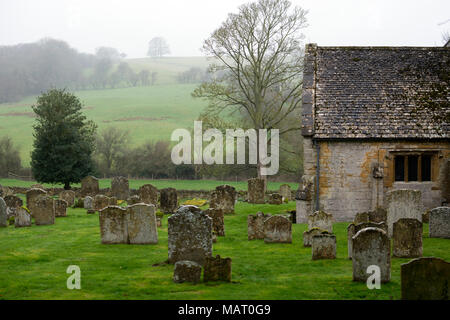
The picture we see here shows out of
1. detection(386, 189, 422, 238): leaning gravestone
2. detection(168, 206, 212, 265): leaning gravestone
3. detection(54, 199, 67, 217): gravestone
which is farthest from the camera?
detection(54, 199, 67, 217): gravestone

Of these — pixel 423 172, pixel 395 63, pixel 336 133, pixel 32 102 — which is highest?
pixel 32 102

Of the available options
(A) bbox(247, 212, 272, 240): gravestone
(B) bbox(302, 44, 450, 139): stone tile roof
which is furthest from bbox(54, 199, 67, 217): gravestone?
(B) bbox(302, 44, 450, 139): stone tile roof

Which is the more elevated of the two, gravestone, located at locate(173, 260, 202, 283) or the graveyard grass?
gravestone, located at locate(173, 260, 202, 283)

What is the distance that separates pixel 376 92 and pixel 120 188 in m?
17.6

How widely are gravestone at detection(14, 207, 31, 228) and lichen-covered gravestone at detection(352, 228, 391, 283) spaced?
16497 millimetres

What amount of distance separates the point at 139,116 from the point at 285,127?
1687 inches

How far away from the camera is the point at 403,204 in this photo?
65.6ft

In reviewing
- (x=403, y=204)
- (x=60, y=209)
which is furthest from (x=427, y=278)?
(x=60, y=209)

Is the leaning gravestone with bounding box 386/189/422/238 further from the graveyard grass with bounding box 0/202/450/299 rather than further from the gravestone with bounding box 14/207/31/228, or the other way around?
the gravestone with bounding box 14/207/31/228

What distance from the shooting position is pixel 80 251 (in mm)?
18562

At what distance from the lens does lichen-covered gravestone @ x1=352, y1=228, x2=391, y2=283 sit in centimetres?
1302
